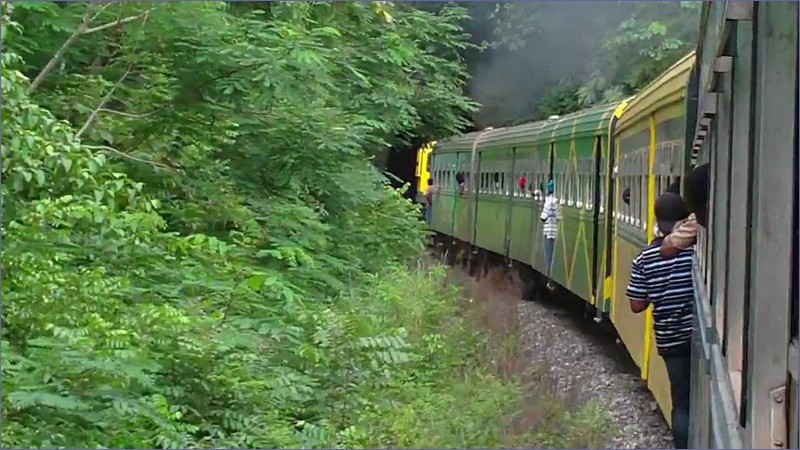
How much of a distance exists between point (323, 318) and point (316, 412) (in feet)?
1.55

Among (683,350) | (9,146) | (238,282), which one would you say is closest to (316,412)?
(238,282)

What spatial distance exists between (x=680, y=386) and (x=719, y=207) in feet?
5.87

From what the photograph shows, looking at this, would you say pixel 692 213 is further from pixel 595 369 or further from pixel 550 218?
pixel 550 218

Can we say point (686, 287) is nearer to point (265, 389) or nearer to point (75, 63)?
point (265, 389)

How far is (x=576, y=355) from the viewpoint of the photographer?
11.2 meters

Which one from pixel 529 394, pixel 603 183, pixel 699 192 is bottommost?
pixel 529 394

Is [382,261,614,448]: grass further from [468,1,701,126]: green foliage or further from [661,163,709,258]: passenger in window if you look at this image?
[468,1,701,126]: green foliage

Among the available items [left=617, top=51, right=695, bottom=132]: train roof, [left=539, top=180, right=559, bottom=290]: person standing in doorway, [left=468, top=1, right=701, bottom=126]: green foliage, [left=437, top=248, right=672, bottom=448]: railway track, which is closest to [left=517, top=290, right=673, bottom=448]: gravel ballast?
[left=437, top=248, right=672, bottom=448]: railway track

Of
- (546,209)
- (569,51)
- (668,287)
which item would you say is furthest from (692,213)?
(569,51)

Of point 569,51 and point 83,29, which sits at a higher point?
point 569,51

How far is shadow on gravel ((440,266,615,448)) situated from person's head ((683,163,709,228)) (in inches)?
77.5

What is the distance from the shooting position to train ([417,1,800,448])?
2242 millimetres

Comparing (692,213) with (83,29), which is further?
(83,29)

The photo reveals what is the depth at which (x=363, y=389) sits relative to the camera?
21.0 feet
